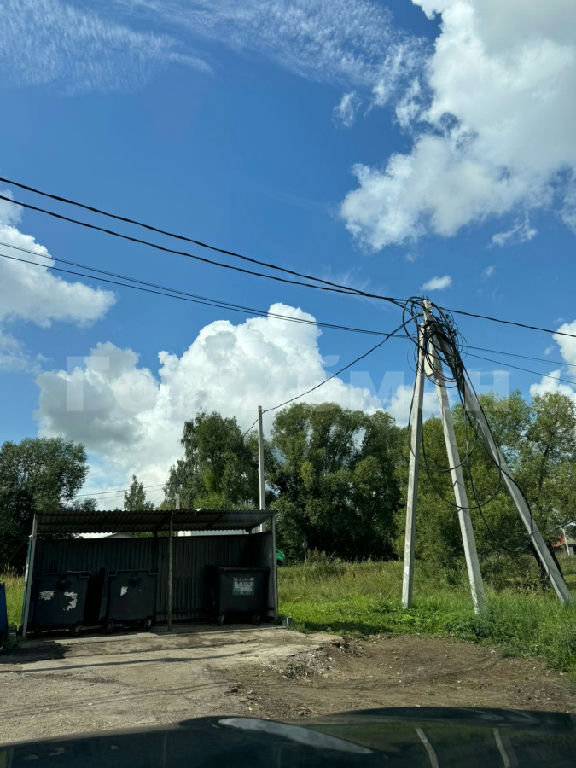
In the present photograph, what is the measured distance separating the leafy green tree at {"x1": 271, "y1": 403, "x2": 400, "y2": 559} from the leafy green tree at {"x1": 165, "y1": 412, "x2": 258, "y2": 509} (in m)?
2.49

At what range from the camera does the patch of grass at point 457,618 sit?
907 cm

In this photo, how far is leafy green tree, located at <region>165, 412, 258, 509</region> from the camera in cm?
4188

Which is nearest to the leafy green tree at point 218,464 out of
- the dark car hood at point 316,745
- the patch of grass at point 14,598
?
the patch of grass at point 14,598

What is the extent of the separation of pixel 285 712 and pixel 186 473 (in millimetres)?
43141

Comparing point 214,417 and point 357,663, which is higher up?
point 214,417

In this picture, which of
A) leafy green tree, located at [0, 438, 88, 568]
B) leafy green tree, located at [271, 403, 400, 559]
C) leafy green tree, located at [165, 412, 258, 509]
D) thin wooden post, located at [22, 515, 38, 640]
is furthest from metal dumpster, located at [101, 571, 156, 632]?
leafy green tree, located at [0, 438, 88, 568]

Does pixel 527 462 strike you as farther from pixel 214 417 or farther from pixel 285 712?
pixel 214 417

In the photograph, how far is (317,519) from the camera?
136 ft

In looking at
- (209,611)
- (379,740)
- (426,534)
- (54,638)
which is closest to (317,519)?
(426,534)

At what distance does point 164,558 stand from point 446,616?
22.1 ft

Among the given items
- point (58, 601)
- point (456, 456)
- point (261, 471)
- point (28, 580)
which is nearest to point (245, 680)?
point (58, 601)

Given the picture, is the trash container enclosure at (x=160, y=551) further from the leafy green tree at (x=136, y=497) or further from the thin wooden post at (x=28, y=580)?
the leafy green tree at (x=136, y=497)

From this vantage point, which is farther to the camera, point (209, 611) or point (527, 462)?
point (527, 462)

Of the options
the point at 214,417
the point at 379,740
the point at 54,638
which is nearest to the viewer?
the point at 379,740
